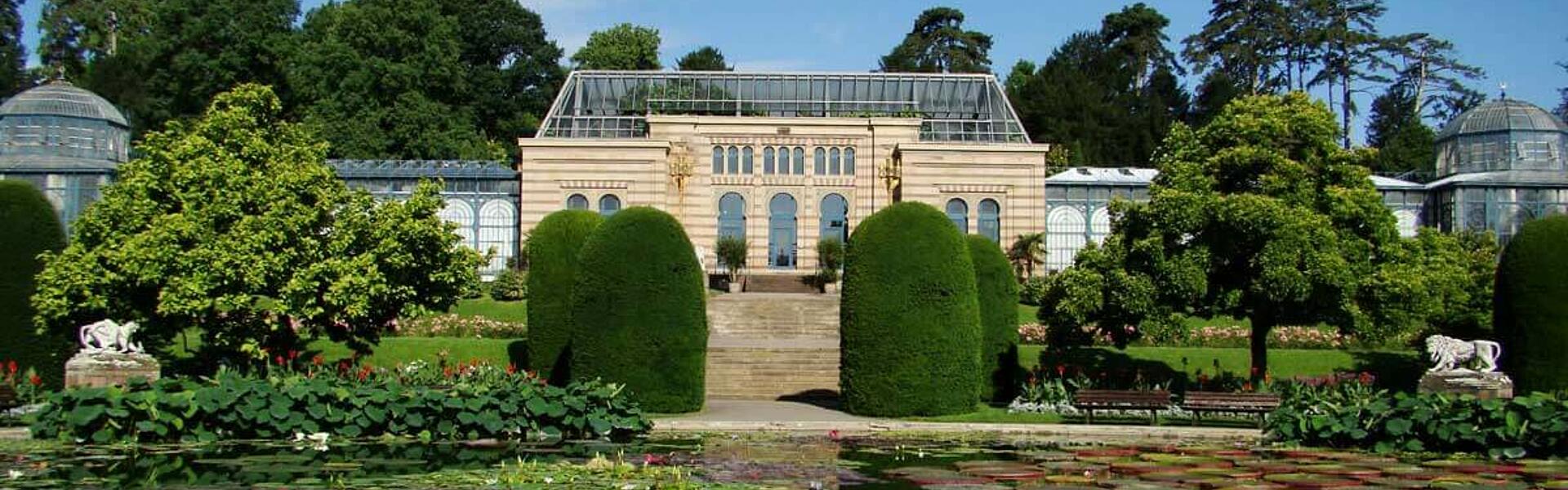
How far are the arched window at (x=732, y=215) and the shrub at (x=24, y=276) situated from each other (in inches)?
1088

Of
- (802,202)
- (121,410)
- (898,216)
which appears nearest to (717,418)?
(898,216)

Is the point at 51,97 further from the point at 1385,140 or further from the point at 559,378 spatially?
the point at 1385,140

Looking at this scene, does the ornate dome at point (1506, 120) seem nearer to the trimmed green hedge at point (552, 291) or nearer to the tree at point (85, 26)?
the trimmed green hedge at point (552, 291)

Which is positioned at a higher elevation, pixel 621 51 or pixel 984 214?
pixel 621 51

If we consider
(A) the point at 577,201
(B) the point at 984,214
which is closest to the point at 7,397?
(A) the point at 577,201

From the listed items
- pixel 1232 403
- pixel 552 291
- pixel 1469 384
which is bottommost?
pixel 1232 403

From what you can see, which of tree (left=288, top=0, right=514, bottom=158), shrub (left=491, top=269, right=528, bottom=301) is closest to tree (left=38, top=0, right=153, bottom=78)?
tree (left=288, top=0, right=514, bottom=158)

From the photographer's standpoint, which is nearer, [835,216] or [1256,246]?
[1256,246]

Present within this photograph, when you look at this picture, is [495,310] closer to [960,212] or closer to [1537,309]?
[960,212]

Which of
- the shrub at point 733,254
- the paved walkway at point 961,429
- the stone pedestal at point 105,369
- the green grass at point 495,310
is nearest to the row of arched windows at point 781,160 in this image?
the shrub at point 733,254

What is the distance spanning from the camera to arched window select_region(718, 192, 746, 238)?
50656 millimetres

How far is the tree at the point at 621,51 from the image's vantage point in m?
73.3

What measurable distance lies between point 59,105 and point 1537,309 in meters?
41.5

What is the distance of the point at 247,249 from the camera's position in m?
23.3
